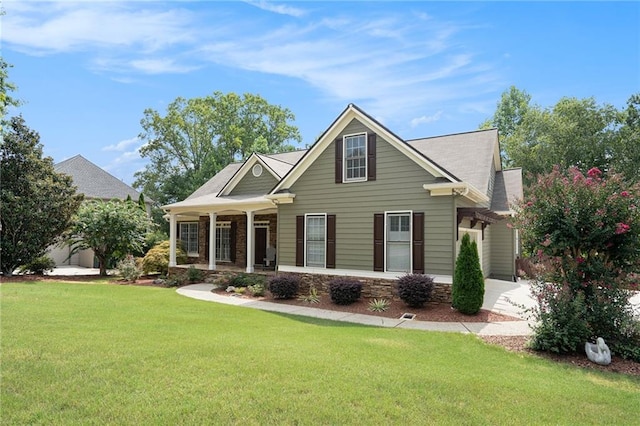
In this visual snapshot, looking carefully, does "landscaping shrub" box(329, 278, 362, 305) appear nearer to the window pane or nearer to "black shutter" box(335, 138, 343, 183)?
the window pane

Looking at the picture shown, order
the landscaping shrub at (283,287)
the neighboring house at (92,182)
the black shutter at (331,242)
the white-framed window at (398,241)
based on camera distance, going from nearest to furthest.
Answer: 1. the white-framed window at (398,241)
2. the landscaping shrub at (283,287)
3. the black shutter at (331,242)
4. the neighboring house at (92,182)

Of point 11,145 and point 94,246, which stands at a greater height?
point 11,145

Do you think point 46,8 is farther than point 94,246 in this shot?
No

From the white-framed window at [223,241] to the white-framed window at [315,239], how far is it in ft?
22.8

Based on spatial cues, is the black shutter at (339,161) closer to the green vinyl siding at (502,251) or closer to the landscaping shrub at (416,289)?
the landscaping shrub at (416,289)

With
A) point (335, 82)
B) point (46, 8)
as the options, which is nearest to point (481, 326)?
point (335, 82)

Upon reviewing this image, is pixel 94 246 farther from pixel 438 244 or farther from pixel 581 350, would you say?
pixel 581 350

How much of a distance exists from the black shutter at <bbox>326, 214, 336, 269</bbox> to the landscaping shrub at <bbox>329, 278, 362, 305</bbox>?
54.3 inches

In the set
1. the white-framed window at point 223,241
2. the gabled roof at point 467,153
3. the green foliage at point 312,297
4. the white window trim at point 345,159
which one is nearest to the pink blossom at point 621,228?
the gabled roof at point 467,153

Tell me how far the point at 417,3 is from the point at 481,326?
25.9 ft

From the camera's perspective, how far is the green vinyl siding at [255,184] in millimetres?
16889

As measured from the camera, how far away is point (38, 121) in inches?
669

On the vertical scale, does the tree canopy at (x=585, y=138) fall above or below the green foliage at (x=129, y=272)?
above

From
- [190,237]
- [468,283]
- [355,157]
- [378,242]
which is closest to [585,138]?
[355,157]
